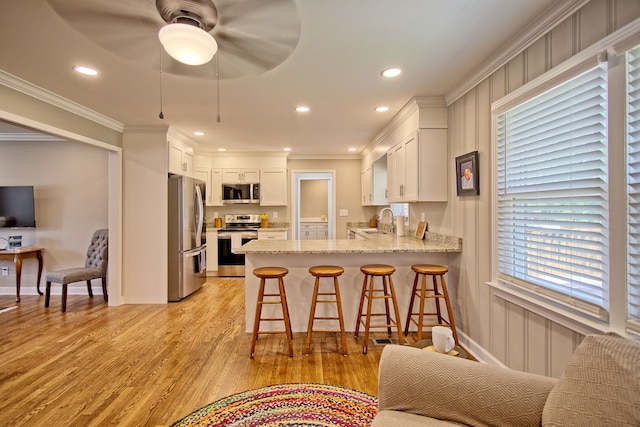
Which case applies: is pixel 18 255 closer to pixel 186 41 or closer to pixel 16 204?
pixel 16 204

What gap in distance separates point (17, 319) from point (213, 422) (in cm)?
335

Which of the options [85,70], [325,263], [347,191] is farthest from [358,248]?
[347,191]

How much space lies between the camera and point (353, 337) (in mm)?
2943

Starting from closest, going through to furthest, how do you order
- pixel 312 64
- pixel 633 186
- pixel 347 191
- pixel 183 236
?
pixel 633 186, pixel 312 64, pixel 183 236, pixel 347 191

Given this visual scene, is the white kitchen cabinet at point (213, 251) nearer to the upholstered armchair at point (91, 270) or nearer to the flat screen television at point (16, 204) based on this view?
the upholstered armchair at point (91, 270)

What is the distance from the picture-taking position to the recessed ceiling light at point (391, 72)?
93.0 inches

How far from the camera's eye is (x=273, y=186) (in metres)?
5.83

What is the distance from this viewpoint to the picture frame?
2.44 meters

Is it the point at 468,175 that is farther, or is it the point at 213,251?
the point at 213,251

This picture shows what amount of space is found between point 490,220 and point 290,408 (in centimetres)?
195

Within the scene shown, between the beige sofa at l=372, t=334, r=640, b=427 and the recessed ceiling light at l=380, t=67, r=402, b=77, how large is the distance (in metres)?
2.06

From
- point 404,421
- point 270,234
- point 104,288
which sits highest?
point 270,234

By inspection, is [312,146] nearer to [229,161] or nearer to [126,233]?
[229,161]

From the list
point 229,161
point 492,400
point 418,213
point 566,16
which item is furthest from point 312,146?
point 492,400
